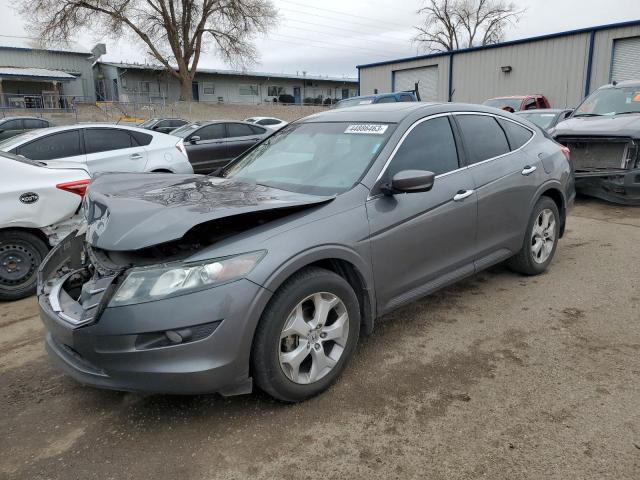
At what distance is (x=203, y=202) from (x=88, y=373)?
1058mm

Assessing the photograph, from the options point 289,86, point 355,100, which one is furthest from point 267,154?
point 289,86

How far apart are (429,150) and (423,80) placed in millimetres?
24831

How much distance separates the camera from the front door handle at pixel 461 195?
11.8 feet

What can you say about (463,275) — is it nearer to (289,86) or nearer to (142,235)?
(142,235)

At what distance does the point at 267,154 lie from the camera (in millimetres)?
3961

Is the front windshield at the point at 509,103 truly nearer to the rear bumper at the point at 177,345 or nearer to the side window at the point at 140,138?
the side window at the point at 140,138

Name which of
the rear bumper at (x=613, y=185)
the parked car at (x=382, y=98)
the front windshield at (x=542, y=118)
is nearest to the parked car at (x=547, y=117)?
the front windshield at (x=542, y=118)

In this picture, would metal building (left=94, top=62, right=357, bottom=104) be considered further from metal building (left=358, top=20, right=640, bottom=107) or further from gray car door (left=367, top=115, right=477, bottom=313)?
gray car door (left=367, top=115, right=477, bottom=313)

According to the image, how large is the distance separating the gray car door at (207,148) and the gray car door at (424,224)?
8.24 m

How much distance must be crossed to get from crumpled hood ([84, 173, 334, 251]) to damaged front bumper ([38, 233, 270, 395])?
254mm

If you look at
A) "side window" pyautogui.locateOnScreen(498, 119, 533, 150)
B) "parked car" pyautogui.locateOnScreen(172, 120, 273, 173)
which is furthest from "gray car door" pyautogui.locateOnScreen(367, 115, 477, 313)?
"parked car" pyautogui.locateOnScreen(172, 120, 273, 173)

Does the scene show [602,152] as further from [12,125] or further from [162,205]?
[12,125]

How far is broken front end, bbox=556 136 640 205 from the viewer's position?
7074 millimetres

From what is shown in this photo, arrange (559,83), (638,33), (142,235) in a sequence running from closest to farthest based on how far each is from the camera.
A: (142,235), (638,33), (559,83)
